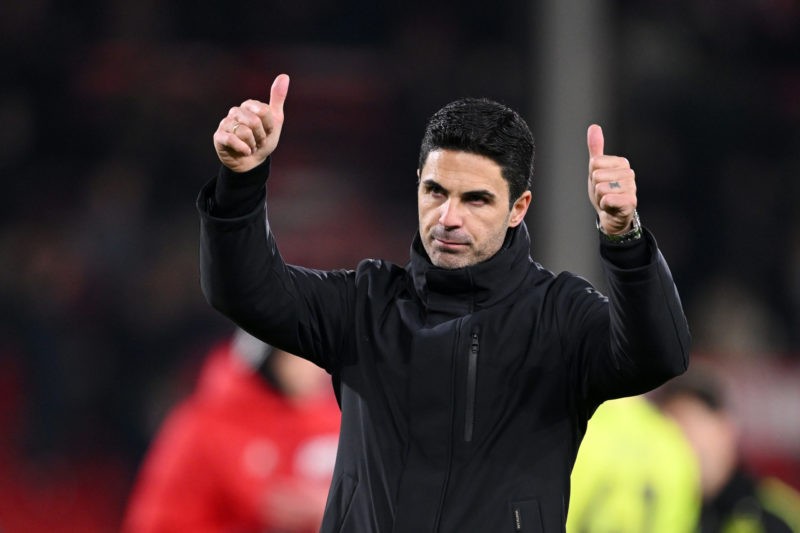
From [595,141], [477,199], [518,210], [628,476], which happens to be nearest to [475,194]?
[477,199]

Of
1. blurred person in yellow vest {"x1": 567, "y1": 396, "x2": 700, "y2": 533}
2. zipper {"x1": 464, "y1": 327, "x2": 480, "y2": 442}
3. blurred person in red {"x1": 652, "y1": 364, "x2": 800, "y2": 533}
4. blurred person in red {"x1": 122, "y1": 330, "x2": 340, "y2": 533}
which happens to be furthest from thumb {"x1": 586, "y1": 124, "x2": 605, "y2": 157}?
Answer: blurred person in red {"x1": 122, "y1": 330, "x2": 340, "y2": 533}

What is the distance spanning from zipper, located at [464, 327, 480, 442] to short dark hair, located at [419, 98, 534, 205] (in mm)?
261

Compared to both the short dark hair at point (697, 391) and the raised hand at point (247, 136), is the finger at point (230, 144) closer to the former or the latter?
the raised hand at point (247, 136)

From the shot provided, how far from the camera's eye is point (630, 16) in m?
9.08

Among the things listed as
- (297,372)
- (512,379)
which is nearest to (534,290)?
(512,379)

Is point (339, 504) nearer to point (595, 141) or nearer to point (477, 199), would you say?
point (477, 199)

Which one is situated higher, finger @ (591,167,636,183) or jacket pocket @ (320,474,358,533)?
finger @ (591,167,636,183)

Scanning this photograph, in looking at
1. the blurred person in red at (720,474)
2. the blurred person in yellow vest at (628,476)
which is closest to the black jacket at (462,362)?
the blurred person in yellow vest at (628,476)

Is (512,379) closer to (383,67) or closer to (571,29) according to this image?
(571,29)

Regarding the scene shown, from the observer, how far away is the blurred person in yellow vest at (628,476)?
12.8 feet

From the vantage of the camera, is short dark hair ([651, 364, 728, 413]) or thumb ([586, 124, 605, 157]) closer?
thumb ([586, 124, 605, 157])

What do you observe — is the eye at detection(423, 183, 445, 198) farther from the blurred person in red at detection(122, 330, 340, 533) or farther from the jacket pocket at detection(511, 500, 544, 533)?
the blurred person in red at detection(122, 330, 340, 533)

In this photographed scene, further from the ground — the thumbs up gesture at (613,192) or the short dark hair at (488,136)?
the short dark hair at (488,136)

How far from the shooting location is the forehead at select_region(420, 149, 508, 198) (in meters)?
2.50
